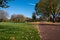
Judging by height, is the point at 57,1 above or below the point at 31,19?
above

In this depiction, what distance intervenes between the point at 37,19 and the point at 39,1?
1416 centimetres

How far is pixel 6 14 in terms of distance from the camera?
8981 cm

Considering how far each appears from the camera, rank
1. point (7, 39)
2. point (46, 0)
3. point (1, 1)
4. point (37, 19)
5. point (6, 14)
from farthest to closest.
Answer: point (6, 14)
point (37, 19)
point (46, 0)
point (1, 1)
point (7, 39)

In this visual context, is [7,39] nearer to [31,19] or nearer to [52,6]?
[52,6]

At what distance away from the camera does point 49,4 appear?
6844cm

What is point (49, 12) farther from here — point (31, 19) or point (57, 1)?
point (31, 19)

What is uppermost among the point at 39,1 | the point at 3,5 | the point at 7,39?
the point at 39,1

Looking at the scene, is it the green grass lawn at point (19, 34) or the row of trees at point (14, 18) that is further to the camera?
the row of trees at point (14, 18)

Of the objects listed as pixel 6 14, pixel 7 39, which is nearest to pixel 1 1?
pixel 7 39

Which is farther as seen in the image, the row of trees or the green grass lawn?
the row of trees

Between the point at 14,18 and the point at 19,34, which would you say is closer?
the point at 19,34

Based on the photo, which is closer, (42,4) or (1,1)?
(1,1)

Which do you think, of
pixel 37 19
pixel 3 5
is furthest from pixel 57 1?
pixel 3 5

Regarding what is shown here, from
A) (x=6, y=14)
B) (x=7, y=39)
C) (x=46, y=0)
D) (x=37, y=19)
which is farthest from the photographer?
(x=6, y=14)
